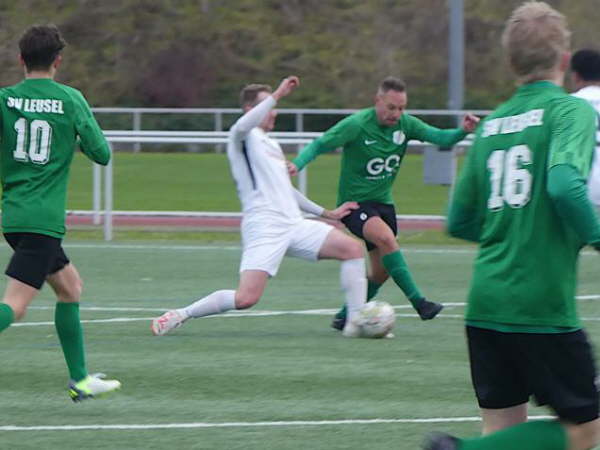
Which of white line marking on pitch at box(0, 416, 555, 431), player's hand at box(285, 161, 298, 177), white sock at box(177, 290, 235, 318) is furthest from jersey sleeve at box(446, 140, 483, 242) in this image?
player's hand at box(285, 161, 298, 177)

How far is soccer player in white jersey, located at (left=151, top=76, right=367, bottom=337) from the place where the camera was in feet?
31.3

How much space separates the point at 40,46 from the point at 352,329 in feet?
11.5

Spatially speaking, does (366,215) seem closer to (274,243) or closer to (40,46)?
(274,243)

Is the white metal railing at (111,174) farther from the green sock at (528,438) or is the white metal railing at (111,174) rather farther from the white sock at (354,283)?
the green sock at (528,438)

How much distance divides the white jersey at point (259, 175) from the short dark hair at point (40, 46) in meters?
2.20

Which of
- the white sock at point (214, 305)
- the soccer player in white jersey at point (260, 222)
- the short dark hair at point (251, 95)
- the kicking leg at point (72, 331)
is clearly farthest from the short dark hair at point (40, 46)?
the white sock at point (214, 305)

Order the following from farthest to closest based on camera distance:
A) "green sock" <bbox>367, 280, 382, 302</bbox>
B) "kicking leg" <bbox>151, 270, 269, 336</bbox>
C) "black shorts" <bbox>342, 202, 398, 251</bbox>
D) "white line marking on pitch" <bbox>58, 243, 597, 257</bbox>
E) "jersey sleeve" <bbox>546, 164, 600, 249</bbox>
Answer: "white line marking on pitch" <bbox>58, 243, 597, 257</bbox>, "green sock" <bbox>367, 280, 382, 302</bbox>, "black shorts" <bbox>342, 202, 398, 251</bbox>, "kicking leg" <bbox>151, 270, 269, 336</bbox>, "jersey sleeve" <bbox>546, 164, 600, 249</bbox>

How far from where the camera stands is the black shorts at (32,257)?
7.39 m

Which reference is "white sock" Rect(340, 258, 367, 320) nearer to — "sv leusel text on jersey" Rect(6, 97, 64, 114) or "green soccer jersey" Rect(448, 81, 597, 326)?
"sv leusel text on jersey" Rect(6, 97, 64, 114)

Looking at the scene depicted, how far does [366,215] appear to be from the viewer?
1059 centimetres

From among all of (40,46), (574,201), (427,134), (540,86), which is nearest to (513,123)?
(540,86)

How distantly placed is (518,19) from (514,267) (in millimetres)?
785

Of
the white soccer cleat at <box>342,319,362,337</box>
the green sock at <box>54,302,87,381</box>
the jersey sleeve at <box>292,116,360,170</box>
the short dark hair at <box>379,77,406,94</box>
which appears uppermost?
the short dark hair at <box>379,77,406,94</box>

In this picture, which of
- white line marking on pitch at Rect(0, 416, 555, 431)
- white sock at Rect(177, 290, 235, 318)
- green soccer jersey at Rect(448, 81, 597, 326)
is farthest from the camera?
white sock at Rect(177, 290, 235, 318)
